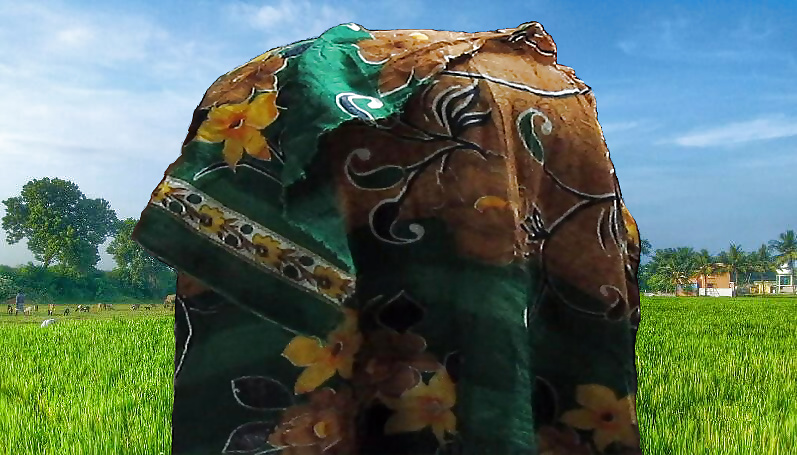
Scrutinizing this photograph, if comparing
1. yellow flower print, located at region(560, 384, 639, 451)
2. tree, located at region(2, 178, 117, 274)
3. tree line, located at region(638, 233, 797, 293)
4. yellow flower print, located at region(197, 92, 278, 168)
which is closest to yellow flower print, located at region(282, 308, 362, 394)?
yellow flower print, located at region(197, 92, 278, 168)

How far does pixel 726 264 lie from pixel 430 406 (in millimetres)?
72511

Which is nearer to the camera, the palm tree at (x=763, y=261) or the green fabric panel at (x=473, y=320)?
the green fabric panel at (x=473, y=320)

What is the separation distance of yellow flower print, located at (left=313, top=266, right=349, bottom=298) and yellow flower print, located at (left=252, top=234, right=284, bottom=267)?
0.08m

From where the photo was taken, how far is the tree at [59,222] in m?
37.1

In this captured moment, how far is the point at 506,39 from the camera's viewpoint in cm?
139

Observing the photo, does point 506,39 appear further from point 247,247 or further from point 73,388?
point 73,388

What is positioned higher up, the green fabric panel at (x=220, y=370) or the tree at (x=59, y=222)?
the tree at (x=59, y=222)

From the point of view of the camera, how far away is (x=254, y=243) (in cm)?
116

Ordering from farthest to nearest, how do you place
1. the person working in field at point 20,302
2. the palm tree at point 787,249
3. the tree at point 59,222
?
the palm tree at point 787,249 → the tree at point 59,222 → the person working in field at point 20,302

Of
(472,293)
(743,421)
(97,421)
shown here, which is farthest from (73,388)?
(743,421)

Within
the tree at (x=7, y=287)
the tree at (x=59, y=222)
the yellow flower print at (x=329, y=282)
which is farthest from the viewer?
the tree at (x=59, y=222)

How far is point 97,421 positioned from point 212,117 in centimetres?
209

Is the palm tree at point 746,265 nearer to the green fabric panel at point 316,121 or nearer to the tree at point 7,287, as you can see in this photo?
the tree at point 7,287

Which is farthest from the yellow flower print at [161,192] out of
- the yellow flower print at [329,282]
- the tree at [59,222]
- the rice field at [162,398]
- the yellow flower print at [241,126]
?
the tree at [59,222]
